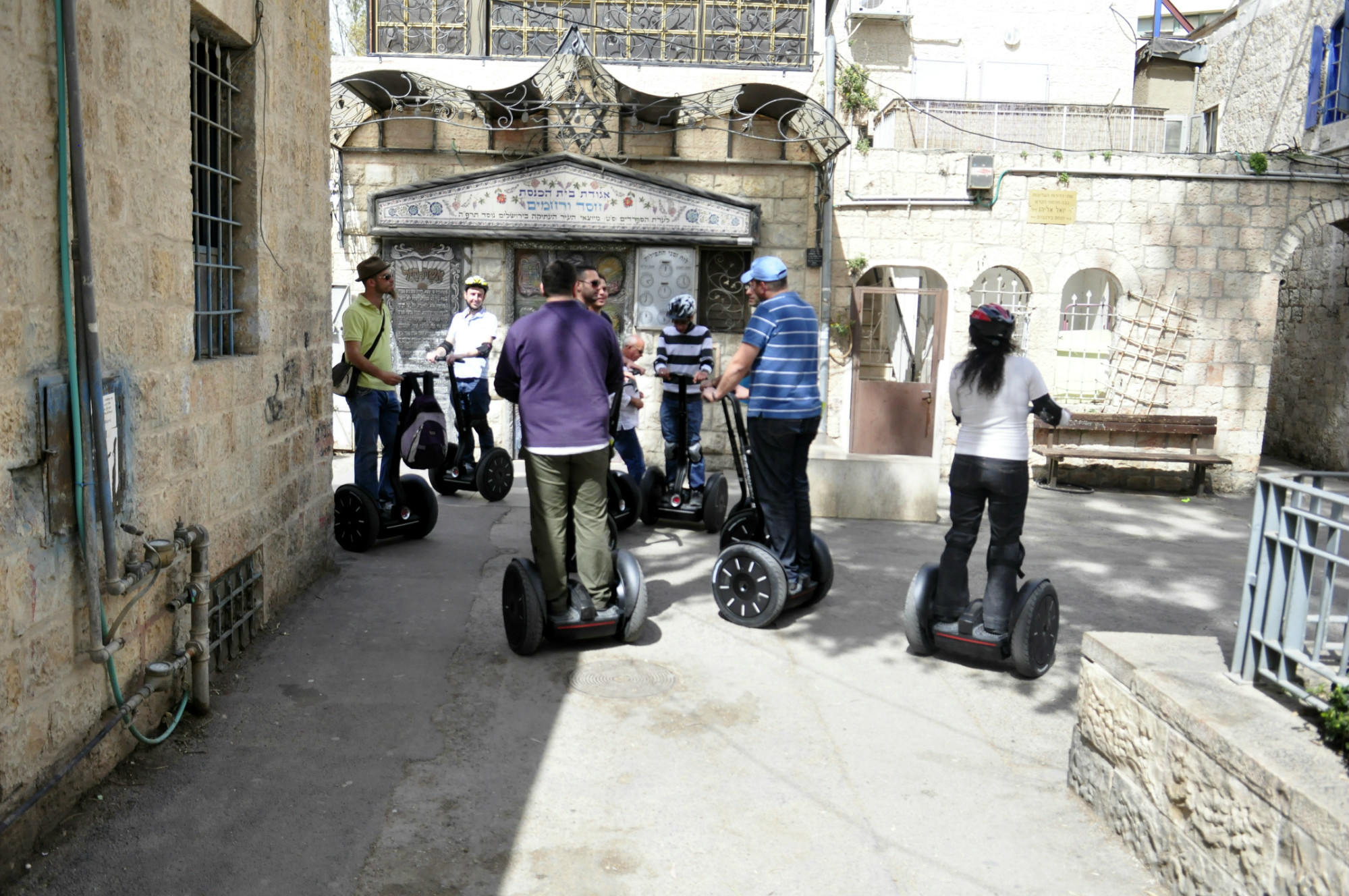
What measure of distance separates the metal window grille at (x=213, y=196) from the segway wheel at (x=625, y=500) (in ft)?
11.2

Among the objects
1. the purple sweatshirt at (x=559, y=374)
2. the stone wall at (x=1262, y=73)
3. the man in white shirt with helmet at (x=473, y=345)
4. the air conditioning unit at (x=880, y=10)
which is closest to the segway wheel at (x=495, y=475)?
the man in white shirt with helmet at (x=473, y=345)

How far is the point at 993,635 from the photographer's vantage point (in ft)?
17.0

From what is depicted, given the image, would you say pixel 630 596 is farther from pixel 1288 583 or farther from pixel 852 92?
pixel 852 92

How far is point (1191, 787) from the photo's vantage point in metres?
3.32

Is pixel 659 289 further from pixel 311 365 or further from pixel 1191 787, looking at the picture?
pixel 1191 787

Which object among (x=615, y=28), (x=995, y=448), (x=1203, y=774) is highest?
(x=615, y=28)

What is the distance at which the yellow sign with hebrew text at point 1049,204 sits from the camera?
39.9 ft

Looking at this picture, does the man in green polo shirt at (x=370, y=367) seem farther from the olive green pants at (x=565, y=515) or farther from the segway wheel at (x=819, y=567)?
the segway wheel at (x=819, y=567)

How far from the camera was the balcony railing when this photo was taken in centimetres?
1294

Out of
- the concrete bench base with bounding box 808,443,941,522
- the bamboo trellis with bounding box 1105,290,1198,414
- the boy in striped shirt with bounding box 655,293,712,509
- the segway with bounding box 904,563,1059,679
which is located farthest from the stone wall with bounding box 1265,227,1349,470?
the segway with bounding box 904,563,1059,679

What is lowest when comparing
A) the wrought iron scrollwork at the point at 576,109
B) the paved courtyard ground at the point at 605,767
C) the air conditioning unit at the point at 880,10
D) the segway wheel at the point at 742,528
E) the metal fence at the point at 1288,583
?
the paved courtyard ground at the point at 605,767

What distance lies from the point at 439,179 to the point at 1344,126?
10024 millimetres

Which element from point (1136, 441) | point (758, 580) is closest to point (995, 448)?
point (758, 580)

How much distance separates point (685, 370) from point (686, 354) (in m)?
0.13
